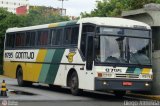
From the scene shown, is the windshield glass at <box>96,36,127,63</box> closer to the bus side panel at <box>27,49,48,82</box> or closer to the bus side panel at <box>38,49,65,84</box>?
the bus side panel at <box>38,49,65,84</box>

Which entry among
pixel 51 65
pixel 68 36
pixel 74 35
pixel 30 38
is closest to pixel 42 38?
pixel 30 38

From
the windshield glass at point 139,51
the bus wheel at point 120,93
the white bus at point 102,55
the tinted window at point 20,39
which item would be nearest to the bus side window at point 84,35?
the white bus at point 102,55

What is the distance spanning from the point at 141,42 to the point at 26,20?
40.8 metres

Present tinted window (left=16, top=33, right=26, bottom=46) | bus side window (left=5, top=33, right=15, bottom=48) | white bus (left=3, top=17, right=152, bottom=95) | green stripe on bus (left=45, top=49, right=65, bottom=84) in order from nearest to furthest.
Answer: white bus (left=3, top=17, right=152, bottom=95)
green stripe on bus (left=45, top=49, right=65, bottom=84)
tinted window (left=16, top=33, right=26, bottom=46)
bus side window (left=5, top=33, right=15, bottom=48)

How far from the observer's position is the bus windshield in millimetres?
18562

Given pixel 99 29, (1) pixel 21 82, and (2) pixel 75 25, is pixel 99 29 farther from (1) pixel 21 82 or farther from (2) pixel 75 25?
(1) pixel 21 82

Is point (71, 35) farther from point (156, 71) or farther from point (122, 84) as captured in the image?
point (156, 71)

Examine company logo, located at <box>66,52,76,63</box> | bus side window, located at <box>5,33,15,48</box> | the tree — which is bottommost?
company logo, located at <box>66,52,76,63</box>

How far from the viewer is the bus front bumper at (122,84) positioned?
1839cm

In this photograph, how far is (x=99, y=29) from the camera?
18828 millimetres

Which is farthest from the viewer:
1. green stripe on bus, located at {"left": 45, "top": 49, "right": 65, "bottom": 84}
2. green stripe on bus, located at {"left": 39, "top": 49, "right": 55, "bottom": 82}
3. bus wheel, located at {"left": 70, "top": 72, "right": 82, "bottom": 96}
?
green stripe on bus, located at {"left": 39, "top": 49, "right": 55, "bottom": 82}

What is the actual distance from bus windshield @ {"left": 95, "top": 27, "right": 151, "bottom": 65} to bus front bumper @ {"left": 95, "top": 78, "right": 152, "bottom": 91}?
2.33ft

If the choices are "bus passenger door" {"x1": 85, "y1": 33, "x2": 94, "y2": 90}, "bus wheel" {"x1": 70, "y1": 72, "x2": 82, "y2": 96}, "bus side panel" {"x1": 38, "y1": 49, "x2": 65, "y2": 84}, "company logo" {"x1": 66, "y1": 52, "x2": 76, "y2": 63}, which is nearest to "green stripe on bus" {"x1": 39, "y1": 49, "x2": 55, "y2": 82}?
"bus side panel" {"x1": 38, "y1": 49, "x2": 65, "y2": 84}

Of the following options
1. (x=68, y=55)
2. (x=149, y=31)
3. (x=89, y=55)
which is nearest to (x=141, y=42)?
(x=149, y=31)
